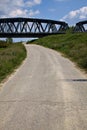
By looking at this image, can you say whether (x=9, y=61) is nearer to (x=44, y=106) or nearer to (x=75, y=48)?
(x=44, y=106)

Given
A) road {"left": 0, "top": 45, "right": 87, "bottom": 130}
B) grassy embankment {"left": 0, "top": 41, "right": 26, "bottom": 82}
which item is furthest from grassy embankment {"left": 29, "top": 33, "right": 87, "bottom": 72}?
road {"left": 0, "top": 45, "right": 87, "bottom": 130}

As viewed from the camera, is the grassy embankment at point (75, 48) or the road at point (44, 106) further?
the grassy embankment at point (75, 48)

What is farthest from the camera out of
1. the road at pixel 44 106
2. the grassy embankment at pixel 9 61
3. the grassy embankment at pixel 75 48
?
the grassy embankment at pixel 75 48

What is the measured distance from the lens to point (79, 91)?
45.0 ft

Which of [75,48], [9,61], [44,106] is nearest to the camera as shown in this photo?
[44,106]

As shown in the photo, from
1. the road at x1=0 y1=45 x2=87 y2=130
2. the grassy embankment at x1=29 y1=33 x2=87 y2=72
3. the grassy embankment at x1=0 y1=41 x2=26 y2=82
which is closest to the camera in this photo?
the road at x1=0 y1=45 x2=87 y2=130

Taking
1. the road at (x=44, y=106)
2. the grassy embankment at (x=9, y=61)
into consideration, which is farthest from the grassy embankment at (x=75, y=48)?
the road at (x=44, y=106)

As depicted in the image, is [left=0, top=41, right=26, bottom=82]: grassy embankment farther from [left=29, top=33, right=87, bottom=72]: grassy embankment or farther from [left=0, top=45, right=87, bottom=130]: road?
[left=29, top=33, right=87, bottom=72]: grassy embankment

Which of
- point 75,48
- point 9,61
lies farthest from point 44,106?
point 75,48

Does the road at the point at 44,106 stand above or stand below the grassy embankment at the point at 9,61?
above

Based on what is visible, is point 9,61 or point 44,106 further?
point 9,61

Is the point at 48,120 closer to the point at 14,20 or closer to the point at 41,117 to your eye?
the point at 41,117

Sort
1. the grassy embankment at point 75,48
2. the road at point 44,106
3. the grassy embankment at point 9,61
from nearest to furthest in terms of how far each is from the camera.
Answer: the road at point 44,106 → the grassy embankment at point 9,61 → the grassy embankment at point 75,48

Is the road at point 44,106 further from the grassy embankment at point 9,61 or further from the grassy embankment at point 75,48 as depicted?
the grassy embankment at point 75,48
